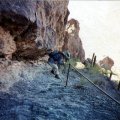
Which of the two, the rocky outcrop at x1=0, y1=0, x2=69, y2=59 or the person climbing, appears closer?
the rocky outcrop at x1=0, y1=0, x2=69, y2=59

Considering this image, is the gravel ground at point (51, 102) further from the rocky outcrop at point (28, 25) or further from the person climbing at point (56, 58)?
the rocky outcrop at point (28, 25)

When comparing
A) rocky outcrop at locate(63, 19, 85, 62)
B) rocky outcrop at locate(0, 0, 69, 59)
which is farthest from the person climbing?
rocky outcrop at locate(63, 19, 85, 62)

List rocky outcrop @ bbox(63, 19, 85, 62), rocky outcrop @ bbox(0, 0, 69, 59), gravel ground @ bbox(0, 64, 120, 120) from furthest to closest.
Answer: rocky outcrop @ bbox(63, 19, 85, 62) → rocky outcrop @ bbox(0, 0, 69, 59) → gravel ground @ bbox(0, 64, 120, 120)

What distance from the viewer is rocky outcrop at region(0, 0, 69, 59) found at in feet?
29.0

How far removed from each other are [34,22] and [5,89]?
3.15m

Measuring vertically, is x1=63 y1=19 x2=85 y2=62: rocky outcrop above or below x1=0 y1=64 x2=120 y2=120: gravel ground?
above

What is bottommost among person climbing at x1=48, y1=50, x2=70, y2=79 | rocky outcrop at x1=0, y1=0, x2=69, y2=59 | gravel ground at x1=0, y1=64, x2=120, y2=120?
gravel ground at x1=0, y1=64, x2=120, y2=120

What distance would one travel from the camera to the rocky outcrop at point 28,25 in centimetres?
884

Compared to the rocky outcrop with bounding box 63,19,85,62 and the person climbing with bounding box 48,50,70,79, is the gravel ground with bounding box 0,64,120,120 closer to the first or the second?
the person climbing with bounding box 48,50,70,79

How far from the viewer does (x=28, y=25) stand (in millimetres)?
9914

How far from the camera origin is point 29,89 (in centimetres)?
871

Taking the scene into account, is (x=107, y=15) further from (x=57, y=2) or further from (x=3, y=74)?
(x=3, y=74)

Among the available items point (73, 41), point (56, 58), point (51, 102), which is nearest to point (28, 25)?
point (56, 58)

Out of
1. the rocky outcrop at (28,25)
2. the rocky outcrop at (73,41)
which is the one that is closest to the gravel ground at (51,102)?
the rocky outcrop at (28,25)
